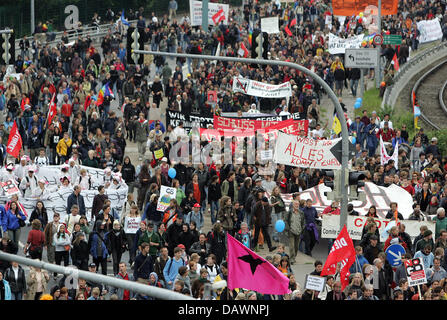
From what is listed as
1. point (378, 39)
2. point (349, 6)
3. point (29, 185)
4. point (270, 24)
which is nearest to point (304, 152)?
point (29, 185)

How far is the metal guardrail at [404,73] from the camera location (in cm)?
4066

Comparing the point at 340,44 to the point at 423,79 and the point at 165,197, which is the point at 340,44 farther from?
the point at 165,197

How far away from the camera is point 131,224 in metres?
21.9

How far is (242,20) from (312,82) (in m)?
18.4

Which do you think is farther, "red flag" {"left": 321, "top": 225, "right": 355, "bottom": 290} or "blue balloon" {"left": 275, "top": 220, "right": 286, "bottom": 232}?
→ "blue balloon" {"left": 275, "top": 220, "right": 286, "bottom": 232}

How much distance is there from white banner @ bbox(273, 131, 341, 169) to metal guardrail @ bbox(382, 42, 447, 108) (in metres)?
12.6

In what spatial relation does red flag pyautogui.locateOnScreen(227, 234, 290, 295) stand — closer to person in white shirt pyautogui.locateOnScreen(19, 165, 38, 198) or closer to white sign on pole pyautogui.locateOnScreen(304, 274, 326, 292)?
white sign on pole pyautogui.locateOnScreen(304, 274, 326, 292)

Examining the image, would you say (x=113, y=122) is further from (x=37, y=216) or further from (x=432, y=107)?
(x=432, y=107)

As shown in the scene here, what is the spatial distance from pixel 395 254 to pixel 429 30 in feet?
109

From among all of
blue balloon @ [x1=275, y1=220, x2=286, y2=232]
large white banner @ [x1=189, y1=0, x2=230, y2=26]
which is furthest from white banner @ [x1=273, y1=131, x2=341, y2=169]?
large white banner @ [x1=189, y1=0, x2=230, y2=26]

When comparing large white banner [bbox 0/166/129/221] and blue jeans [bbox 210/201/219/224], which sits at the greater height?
large white banner [bbox 0/166/129/221]

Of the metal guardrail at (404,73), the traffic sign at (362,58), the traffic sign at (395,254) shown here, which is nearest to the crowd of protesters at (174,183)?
the traffic sign at (395,254)

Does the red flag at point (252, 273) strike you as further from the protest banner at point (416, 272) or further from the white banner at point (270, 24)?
the white banner at point (270, 24)

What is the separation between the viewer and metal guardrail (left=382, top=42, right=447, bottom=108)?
40.7 m
